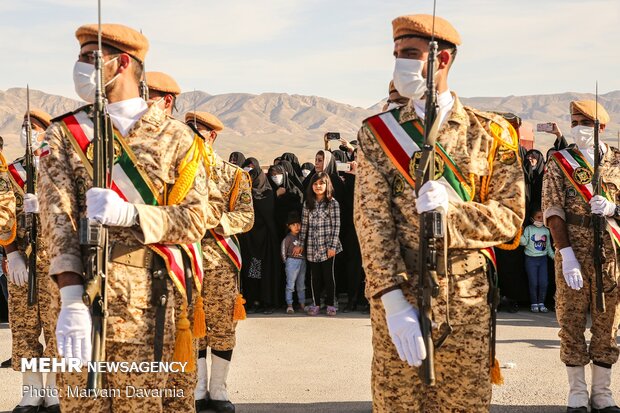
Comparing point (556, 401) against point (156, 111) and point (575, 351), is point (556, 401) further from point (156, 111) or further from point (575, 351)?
point (156, 111)

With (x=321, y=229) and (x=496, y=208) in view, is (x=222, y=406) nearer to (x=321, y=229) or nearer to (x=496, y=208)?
(x=496, y=208)

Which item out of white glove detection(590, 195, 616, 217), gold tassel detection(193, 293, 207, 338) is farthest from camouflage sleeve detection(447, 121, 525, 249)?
white glove detection(590, 195, 616, 217)

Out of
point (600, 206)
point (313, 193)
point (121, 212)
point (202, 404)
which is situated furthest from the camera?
point (313, 193)

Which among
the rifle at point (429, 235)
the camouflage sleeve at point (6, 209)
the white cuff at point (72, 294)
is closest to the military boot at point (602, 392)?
the rifle at point (429, 235)

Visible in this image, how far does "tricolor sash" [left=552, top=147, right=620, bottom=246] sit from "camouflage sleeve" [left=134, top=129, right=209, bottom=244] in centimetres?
325

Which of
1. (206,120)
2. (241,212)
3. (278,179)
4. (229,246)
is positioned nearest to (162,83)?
(206,120)

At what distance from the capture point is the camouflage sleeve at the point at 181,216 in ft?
11.1

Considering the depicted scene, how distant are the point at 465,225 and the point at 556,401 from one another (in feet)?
11.2

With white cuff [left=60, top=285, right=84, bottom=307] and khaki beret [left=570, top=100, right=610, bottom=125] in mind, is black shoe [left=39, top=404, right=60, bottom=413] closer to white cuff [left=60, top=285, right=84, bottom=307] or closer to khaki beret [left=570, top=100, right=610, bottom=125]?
white cuff [left=60, top=285, right=84, bottom=307]

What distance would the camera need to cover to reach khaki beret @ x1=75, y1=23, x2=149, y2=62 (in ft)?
11.6

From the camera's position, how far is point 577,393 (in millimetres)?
5855

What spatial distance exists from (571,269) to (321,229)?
189 inches

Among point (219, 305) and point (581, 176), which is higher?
point (581, 176)

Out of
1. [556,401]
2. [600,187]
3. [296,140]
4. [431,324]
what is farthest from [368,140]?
[296,140]
